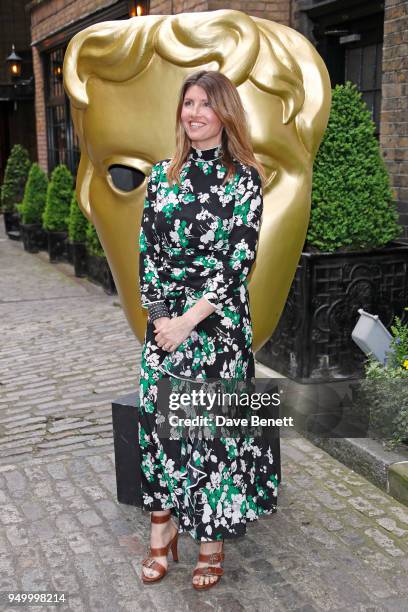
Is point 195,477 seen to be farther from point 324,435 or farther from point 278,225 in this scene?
point 324,435

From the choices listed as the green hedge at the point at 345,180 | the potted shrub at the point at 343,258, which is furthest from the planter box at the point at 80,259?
the green hedge at the point at 345,180

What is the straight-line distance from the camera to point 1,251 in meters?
13.3

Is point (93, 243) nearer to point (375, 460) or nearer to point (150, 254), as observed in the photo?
point (375, 460)

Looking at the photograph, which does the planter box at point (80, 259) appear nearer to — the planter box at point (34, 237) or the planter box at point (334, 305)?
the planter box at point (34, 237)

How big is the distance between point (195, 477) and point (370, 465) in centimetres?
141

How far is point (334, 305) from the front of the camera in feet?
17.6

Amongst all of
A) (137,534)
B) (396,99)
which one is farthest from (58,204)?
(137,534)

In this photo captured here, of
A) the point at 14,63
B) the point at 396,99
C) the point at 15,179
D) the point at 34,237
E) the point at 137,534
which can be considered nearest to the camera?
the point at 137,534

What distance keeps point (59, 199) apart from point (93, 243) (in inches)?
87.2

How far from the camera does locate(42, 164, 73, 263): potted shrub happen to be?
449 inches

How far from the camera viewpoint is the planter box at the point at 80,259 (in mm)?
10273

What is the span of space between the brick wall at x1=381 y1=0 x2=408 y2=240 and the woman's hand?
3390mm

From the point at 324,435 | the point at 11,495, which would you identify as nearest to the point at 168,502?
the point at 11,495

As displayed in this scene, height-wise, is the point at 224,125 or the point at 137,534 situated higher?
the point at 224,125
